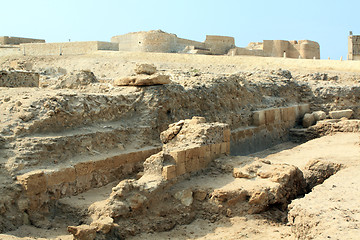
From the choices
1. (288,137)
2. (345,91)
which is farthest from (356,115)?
(288,137)

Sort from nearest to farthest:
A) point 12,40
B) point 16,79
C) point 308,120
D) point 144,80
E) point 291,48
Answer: point 144,80, point 16,79, point 308,120, point 12,40, point 291,48

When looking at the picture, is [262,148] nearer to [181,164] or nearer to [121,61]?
[181,164]

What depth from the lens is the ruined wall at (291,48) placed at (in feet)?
96.3

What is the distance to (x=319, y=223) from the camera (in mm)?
4754

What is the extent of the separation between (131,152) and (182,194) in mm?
2008

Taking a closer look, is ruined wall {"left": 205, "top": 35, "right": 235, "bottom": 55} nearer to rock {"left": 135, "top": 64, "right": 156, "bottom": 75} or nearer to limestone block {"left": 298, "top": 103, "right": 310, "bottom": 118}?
limestone block {"left": 298, "top": 103, "right": 310, "bottom": 118}

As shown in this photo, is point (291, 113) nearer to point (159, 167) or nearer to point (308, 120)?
point (308, 120)

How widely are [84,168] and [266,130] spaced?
720cm

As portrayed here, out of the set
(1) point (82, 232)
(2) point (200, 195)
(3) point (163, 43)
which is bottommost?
(1) point (82, 232)

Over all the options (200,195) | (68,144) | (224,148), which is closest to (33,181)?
(68,144)

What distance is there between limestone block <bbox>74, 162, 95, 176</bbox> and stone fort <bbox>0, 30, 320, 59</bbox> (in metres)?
19.6

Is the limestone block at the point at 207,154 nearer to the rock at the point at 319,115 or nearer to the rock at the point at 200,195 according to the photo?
the rock at the point at 200,195

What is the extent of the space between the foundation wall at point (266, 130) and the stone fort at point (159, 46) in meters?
11.3

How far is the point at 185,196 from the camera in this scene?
6.98m
